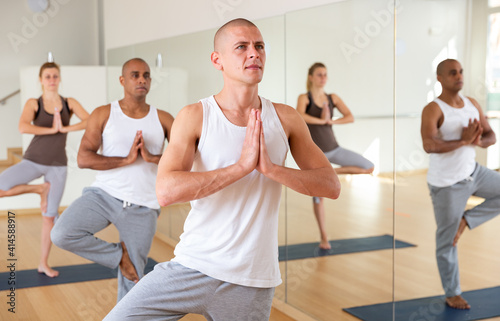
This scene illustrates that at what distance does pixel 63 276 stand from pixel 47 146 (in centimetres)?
92

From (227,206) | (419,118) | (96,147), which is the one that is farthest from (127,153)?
(227,206)

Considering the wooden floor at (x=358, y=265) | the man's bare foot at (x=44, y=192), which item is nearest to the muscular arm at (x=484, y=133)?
the wooden floor at (x=358, y=265)

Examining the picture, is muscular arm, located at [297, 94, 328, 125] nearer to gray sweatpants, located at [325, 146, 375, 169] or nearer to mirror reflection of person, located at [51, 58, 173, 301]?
gray sweatpants, located at [325, 146, 375, 169]

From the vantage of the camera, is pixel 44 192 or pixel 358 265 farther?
pixel 44 192

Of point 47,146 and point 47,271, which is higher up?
point 47,146

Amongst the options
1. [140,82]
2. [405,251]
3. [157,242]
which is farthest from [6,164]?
[405,251]

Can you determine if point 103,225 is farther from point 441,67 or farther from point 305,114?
point 441,67

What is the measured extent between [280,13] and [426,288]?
1.84m

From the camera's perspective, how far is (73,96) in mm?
6633

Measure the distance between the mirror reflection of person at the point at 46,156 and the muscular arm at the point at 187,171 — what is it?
2838 mm

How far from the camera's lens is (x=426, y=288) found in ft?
8.89

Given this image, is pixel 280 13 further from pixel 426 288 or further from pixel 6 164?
pixel 6 164

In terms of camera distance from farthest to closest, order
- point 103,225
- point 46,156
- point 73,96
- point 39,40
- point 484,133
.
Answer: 1. point 39,40
2. point 73,96
3. point 46,156
4. point 103,225
5. point 484,133

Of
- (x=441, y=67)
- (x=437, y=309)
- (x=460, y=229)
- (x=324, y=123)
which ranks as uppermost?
(x=441, y=67)
